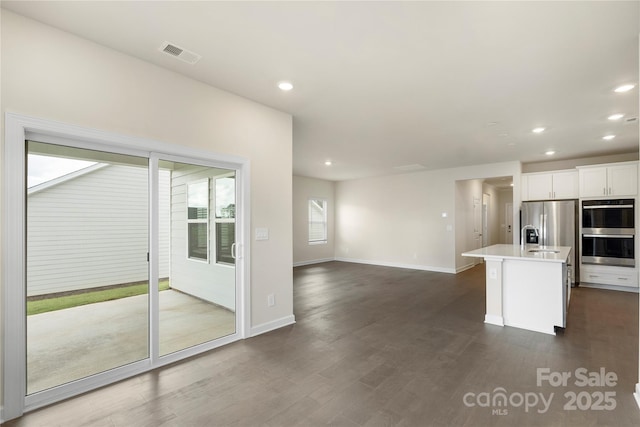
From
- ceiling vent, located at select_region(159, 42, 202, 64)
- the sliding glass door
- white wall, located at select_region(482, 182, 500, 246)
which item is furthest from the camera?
white wall, located at select_region(482, 182, 500, 246)

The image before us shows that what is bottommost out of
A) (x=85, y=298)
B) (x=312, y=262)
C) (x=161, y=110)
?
(x=312, y=262)

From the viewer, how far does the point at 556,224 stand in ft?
20.3

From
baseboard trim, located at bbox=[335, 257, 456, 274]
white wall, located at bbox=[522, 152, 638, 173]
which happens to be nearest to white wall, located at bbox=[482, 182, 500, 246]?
white wall, located at bbox=[522, 152, 638, 173]

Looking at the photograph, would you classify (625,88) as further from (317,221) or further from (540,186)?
(317,221)

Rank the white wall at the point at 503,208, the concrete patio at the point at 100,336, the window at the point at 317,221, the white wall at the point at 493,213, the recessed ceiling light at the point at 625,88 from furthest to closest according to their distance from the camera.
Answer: the white wall at the point at 503,208
the white wall at the point at 493,213
the window at the point at 317,221
the recessed ceiling light at the point at 625,88
the concrete patio at the point at 100,336

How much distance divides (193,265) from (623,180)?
7676mm

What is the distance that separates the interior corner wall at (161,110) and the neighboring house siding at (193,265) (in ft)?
0.96

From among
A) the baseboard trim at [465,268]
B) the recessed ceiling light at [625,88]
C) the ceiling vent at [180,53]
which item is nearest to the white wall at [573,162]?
the baseboard trim at [465,268]

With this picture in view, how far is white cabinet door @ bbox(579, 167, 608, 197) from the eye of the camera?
5.81 m

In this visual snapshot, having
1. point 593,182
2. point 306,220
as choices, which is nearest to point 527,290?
point 593,182

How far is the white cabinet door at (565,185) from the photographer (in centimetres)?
622

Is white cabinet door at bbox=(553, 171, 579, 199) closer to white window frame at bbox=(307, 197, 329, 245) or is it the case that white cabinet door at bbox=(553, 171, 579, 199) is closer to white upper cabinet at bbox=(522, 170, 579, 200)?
white upper cabinet at bbox=(522, 170, 579, 200)

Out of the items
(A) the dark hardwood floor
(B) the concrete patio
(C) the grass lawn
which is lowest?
(A) the dark hardwood floor

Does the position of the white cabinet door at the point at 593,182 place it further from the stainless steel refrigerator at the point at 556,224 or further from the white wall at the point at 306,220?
the white wall at the point at 306,220
